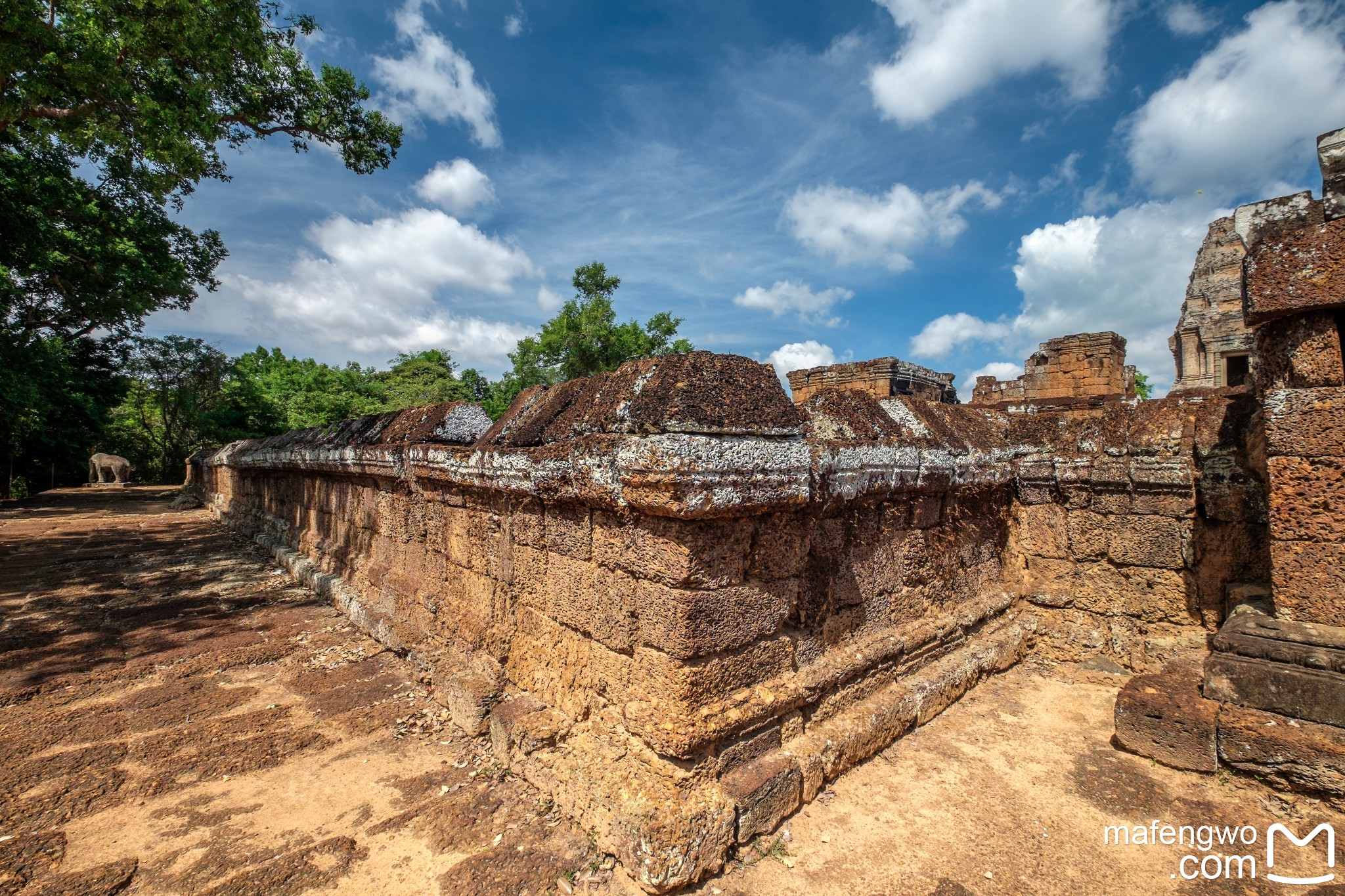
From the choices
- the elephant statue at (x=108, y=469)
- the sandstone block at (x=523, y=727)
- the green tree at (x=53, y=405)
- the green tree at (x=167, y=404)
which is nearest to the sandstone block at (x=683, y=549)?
the sandstone block at (x=523, y=727)

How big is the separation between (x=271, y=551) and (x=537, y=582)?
637cm

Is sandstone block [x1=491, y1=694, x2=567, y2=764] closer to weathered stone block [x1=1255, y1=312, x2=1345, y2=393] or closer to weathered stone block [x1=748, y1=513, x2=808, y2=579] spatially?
weathered stone block [x1=748, y1=513, x2=808, y2=579]

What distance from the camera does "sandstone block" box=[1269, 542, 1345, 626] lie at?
283cm

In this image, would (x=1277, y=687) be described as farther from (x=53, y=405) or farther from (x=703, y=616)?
(x=53, y=405)

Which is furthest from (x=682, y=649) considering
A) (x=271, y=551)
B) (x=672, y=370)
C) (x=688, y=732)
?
(x=271, y=551)

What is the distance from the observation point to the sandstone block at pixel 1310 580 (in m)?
2.83

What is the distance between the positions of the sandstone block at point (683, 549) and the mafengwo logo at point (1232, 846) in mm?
1840

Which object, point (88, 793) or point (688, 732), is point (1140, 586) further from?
point (88, 793)

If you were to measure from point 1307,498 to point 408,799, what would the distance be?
14.5ft

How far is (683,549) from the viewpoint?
6.68 feet

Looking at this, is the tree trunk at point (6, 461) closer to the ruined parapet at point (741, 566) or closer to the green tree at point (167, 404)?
the green tree at point (167, 404)

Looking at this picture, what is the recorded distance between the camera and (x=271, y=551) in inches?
292

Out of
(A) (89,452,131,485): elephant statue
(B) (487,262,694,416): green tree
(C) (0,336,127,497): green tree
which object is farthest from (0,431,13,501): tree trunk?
(B) (487,262,694,416): green tree

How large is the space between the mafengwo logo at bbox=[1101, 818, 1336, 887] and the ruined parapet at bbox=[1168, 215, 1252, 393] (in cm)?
1707
